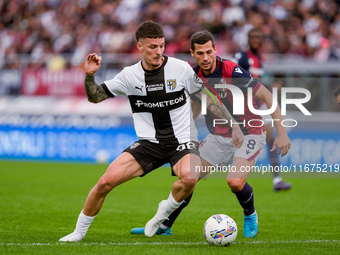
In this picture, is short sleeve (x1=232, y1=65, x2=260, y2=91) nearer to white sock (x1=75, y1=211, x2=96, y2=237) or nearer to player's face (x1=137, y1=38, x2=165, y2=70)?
player's face (x1=137, y1=38, x2=165, y2=70)

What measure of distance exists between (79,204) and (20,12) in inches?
564

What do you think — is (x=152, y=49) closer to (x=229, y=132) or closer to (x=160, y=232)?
(x=229, y=132)

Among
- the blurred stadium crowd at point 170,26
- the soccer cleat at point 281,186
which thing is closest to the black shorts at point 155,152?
the soccer cleat at point 281,186

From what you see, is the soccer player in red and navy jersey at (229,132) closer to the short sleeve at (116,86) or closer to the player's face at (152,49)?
the player's face at (152,49)

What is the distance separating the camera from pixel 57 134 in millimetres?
14734

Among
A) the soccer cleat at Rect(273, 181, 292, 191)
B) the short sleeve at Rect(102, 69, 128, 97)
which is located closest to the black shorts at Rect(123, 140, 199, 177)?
the short sleeve at Rect(102, 69, 128, 97)

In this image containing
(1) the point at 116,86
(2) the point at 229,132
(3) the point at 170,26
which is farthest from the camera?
(3) the point at 170,26

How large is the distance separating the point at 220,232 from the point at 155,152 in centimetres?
111

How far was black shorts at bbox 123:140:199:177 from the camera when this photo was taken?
562cm

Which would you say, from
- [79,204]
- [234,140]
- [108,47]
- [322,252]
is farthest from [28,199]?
[108,47]

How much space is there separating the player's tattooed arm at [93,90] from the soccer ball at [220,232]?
179 cm

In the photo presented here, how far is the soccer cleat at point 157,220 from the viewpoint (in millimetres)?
5832

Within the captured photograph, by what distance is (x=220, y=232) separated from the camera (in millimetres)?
5395

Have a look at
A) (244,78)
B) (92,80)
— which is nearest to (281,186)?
(244,78)
